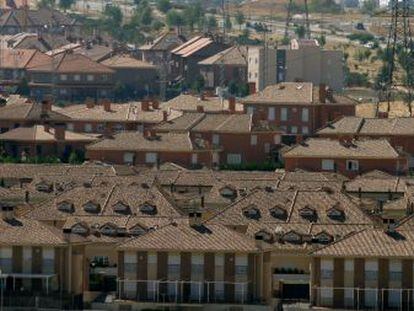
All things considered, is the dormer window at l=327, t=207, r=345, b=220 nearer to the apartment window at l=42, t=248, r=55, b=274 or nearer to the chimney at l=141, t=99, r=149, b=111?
the apartment window at l=42, t=248, r=55, b=274

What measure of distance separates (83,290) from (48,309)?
1.89 meters

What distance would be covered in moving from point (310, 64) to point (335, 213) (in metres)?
72.7

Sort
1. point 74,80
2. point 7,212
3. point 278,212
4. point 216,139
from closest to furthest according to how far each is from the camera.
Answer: point 7,212 → point 278,212 → point 216,139 → point 74,80

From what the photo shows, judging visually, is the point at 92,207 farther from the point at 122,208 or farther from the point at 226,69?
the point at 226,69

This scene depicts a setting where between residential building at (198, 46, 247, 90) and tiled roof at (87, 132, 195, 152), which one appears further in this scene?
residential building at (198, 46, 247, 90)

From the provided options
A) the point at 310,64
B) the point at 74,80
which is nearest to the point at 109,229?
the point at 310,64

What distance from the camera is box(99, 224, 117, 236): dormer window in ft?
228

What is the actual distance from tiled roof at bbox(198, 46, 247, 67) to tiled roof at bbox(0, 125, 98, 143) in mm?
38245

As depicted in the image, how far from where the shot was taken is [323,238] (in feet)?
222

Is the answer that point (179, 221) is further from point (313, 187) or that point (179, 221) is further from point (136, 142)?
point (136, 142)

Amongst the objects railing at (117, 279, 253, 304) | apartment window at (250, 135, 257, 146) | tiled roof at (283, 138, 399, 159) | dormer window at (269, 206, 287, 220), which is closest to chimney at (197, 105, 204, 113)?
apartment window at (250, 135, 257, 146)

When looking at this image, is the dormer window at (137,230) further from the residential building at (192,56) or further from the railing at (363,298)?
the residential building at (192,56)

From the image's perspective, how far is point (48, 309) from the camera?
64375mm

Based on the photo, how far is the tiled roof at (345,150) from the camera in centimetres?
9944
